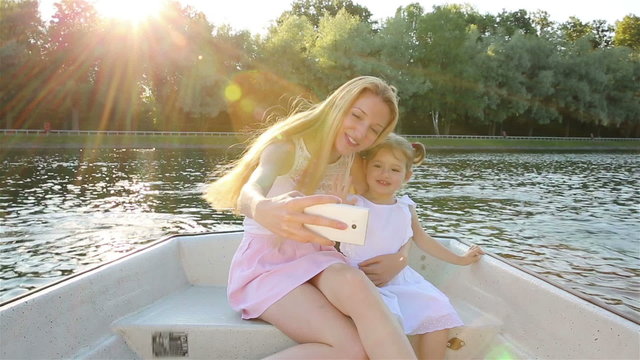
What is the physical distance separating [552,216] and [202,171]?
13.9 meters

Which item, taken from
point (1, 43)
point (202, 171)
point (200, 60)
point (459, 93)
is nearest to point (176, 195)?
point (202, 171)

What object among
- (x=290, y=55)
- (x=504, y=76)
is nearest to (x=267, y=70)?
(x=290, y=55)

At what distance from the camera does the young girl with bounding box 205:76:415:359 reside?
2.49 metres

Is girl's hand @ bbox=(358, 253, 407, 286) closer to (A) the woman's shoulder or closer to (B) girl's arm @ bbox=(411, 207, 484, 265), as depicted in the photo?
(B) girl's arm @ bbox=(411, 207, 484, 265)

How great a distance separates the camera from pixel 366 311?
2.54m

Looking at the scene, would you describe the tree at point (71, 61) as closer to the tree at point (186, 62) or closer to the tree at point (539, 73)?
the tree at point (186, 62)

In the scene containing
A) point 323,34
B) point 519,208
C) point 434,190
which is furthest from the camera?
point 323,34

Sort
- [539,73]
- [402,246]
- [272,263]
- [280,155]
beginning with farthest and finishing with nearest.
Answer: [539,73] → [402,246] → [280,155] → [272,263]

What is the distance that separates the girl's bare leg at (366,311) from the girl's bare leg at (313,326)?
0.05 metres

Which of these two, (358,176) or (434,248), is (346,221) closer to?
(358,176)

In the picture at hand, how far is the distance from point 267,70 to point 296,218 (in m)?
38.9

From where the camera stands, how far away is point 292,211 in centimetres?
205

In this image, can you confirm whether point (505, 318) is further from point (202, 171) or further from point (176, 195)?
point (202, 171)

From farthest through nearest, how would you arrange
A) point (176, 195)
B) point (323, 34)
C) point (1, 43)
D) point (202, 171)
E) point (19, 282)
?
point (323, 34), point (1, 43), point (202, 171), point (176, 195), point (19, 282)
